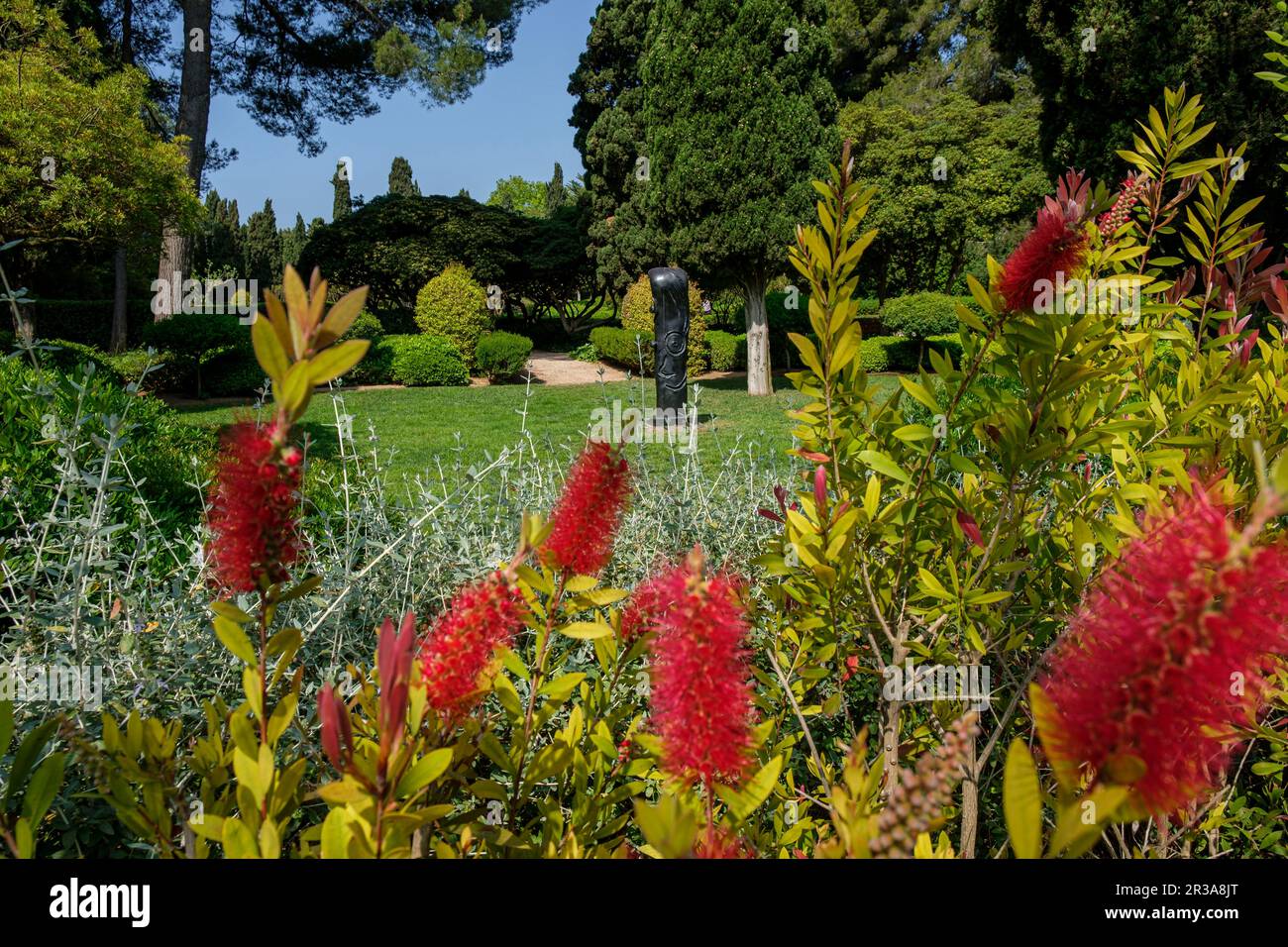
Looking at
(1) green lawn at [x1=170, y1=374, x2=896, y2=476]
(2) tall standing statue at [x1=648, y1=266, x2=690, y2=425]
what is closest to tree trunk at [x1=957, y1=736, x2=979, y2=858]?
(1) green lawn at [x1=170, y1=374, x2=896, y2=476]

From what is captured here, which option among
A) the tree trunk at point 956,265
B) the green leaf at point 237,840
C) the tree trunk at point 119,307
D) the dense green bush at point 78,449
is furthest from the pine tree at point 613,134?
the green leaf at point 237,840

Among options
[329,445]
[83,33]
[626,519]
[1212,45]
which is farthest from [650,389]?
[626,519]

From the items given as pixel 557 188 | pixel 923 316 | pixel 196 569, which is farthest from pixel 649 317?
pixel 557 188

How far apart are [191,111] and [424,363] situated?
255 inches

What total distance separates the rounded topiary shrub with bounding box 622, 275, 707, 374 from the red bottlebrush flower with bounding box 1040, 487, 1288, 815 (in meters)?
16.2

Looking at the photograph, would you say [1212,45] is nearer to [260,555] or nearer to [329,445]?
[329,445]

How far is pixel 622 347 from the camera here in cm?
1688

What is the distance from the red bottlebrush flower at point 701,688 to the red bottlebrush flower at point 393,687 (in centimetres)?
21

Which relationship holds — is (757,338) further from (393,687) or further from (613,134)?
(393,687)

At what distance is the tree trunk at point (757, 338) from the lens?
46.1ft

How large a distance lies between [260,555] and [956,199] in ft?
83.1

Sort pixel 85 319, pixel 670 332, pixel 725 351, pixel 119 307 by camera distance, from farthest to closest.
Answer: pixel 725 351
pixel 85 319
pixel 119 307
pixel 670 332

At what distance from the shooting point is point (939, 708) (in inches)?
51.1

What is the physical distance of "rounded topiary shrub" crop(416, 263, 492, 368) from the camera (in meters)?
17.4
